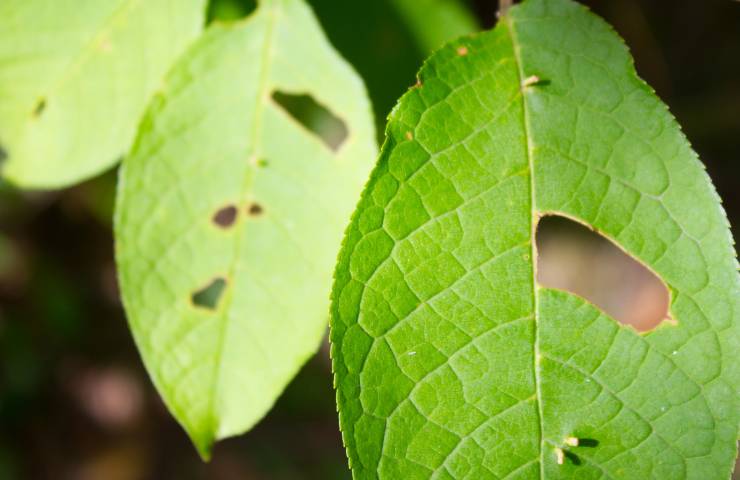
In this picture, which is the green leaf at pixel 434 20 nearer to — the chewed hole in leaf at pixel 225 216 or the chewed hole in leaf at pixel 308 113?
the chewed hole in leaf at pixel 308 113

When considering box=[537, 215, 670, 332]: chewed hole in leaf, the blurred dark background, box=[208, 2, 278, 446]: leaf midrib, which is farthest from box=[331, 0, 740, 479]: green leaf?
box=[537, 215, 670, 332]: chewed hole in leaf

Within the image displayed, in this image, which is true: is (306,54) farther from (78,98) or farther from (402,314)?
(402,314)

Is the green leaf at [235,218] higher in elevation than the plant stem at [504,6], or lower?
lower

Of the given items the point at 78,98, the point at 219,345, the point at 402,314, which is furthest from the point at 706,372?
the point at 78,98

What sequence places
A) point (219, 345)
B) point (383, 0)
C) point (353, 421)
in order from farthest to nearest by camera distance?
point (383, 0) < point (219, 345) < point (353, 421)

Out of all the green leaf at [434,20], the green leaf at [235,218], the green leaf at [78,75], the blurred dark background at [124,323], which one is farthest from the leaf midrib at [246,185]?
the blurred dark background at [124,323]

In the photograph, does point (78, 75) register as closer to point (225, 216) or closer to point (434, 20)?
point (225, 216)
